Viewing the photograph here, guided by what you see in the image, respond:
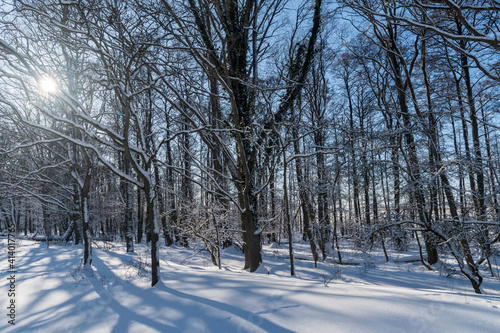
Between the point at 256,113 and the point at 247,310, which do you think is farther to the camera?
the point at 256,113

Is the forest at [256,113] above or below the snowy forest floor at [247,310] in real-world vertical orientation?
above

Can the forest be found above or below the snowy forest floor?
above

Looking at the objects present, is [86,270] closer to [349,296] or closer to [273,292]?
[273,292]

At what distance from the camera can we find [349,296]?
308cm

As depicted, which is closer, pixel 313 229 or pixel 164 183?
pixel 313 229

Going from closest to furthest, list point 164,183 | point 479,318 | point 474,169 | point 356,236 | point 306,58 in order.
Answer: point 479,318
point 474,169
point 356,236
point 306,58
point 164,183

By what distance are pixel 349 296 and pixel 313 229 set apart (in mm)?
8367

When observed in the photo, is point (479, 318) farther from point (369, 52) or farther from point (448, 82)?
point (448, 82)

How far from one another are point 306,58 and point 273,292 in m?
6.49

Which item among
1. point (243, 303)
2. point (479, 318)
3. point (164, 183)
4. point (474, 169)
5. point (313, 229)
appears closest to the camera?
point (479, 318)

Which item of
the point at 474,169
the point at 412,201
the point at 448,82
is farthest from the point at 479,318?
the point at 448,82

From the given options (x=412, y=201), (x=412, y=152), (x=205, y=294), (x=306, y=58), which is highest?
(x=306, y=58)

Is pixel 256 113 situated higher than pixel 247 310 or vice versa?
pixel 256 113

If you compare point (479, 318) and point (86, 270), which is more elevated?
point (479, 318)
